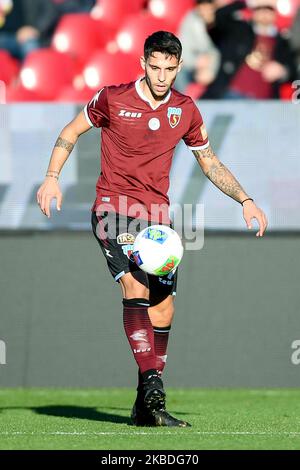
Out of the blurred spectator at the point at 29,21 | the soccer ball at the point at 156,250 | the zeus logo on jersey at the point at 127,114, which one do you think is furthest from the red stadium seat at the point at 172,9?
the soccer ball at the point at 156,250

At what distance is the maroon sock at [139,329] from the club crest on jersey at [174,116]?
1.16m

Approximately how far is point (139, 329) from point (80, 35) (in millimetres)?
9817

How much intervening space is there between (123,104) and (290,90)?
5511 millimetres

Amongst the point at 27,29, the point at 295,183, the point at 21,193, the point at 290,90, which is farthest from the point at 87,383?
the point at 27,29

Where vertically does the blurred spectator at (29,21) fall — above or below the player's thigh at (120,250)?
above

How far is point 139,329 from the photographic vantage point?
22.2ft

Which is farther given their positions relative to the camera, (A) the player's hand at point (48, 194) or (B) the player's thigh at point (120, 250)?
(B) the player's thigh at point (120, 250)

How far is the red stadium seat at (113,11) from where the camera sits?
16562 millimetres

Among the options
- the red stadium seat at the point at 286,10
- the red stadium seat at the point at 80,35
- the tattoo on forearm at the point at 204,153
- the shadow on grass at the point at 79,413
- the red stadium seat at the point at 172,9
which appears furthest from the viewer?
the red stadium seat at the point at 80,35

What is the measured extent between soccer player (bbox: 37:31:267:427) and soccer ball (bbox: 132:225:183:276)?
17 cm

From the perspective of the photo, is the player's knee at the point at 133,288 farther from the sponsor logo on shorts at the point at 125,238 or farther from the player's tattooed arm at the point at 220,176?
the player's tattooed arm at the point at 220,176

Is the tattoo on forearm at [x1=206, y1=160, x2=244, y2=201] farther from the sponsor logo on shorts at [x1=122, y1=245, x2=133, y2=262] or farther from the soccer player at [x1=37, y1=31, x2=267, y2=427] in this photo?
the sponsor logo on shorts at [x1=122, y1=245, x2=133, y2=262]

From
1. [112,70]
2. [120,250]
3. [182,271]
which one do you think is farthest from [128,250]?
[112,70]
